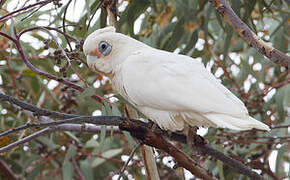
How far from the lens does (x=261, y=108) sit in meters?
1.77

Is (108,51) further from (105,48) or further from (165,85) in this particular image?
(165,85)

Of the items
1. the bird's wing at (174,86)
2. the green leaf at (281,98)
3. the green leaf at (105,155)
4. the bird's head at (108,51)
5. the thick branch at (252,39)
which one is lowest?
the green leaf at (105,155)

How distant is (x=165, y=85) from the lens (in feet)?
4.00

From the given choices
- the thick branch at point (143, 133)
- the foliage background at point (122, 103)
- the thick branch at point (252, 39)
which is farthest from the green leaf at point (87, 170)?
the thick branch at point (252, 39)

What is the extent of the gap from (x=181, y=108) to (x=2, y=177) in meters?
1.00

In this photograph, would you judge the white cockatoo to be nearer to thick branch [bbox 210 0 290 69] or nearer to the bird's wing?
the bird's wing

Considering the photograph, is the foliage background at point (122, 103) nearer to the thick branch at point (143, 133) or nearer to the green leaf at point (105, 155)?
the green leaf at point (105, 155)

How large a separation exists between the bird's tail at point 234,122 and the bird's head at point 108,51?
1.06 ft

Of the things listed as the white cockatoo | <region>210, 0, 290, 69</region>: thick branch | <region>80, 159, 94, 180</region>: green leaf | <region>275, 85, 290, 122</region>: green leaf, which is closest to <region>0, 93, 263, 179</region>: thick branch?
the white cockatoo

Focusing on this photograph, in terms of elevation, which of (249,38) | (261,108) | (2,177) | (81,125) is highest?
(249,38)

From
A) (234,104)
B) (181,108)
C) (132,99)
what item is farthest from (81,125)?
(234,104)

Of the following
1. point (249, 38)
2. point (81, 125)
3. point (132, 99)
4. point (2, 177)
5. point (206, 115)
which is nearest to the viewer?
point (249, 38)

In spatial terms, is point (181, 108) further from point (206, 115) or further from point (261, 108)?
point (261, 108)

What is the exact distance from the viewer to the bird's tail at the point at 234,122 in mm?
1074
